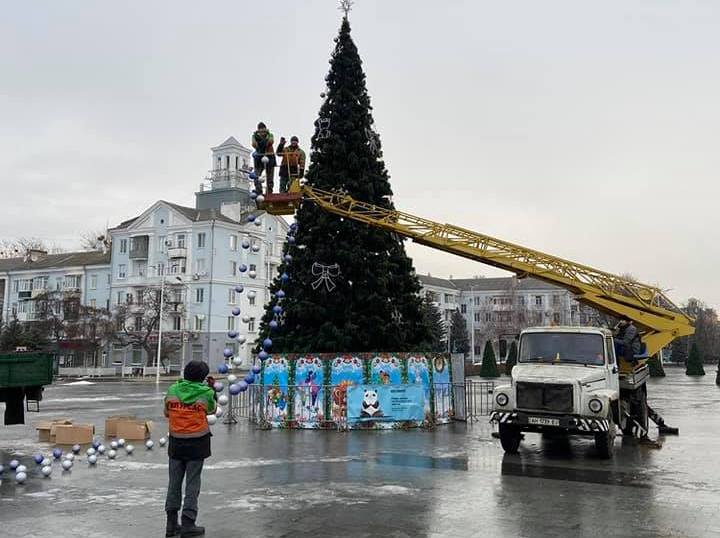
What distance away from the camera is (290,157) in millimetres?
16297

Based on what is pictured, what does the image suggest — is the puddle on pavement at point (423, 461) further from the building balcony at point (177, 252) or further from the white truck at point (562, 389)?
the building balcony at point (177, 252)

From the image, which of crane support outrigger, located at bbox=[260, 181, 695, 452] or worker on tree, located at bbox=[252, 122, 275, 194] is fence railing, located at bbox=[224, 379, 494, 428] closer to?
crane support outrigger, located at bbox=[260, 181, 695, 452]

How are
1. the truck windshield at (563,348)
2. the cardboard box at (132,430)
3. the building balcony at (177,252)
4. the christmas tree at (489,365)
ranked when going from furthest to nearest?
the building balcony at (177,252) < the christmas tree at (489,365) < the cardboard box at (132,430) < the truck windshield at (563,348)

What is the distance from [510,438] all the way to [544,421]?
1102 mm

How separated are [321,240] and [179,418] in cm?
1306

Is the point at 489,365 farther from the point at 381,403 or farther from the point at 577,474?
the point at 577,474

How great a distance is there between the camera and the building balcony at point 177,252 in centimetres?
6681

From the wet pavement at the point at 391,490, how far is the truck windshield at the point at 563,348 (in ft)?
6.49

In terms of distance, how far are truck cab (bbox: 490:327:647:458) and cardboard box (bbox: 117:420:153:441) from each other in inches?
331

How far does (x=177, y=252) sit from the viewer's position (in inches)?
2635

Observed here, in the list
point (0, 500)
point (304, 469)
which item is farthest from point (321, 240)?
point (0, 500)

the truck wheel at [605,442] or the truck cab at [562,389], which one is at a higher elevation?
the truck cab at [562,389]

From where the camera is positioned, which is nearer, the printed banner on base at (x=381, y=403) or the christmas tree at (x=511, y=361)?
the christmas tree at (x=511, y=361)

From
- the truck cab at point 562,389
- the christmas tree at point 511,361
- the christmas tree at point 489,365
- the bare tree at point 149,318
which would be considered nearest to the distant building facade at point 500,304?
the christmas tree at point 489,365
